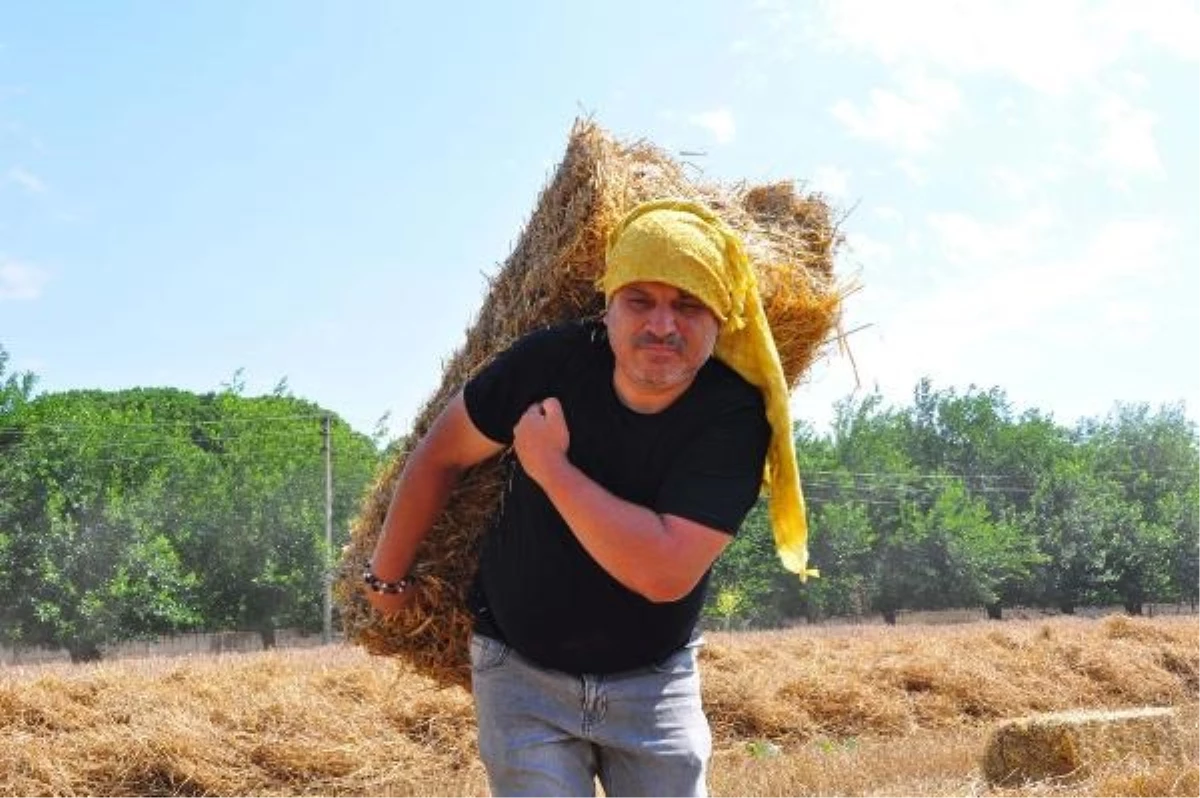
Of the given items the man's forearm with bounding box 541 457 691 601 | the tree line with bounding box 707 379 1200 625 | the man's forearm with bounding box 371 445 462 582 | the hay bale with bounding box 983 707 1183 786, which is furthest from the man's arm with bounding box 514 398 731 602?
the tree line with bounding box 707 379 1200 625

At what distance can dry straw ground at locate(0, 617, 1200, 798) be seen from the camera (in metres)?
7.99

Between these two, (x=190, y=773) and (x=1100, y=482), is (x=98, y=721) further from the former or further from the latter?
(x=1100, y=482)

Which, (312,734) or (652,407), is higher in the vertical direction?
(652,407)

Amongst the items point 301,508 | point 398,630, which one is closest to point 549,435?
point 398,630

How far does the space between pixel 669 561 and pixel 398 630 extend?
1.32 m

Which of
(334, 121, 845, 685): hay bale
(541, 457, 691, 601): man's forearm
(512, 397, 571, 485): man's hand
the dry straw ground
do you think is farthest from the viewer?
the dry straw ground

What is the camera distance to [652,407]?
2.92 metres

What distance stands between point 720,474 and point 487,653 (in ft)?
2.28

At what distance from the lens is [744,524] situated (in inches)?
1786

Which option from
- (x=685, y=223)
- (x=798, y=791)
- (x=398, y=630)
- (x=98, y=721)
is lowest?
(x=798, y=791)

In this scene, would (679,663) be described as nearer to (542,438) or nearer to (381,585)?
(542,438)

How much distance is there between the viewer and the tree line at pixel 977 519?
1939 inches

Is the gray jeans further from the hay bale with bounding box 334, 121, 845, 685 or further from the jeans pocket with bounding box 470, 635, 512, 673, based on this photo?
the hay bale with bounding box 334, 121, 845, 685

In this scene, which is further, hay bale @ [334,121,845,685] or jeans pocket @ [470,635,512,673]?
hay bale @ [334,121,845,685]
